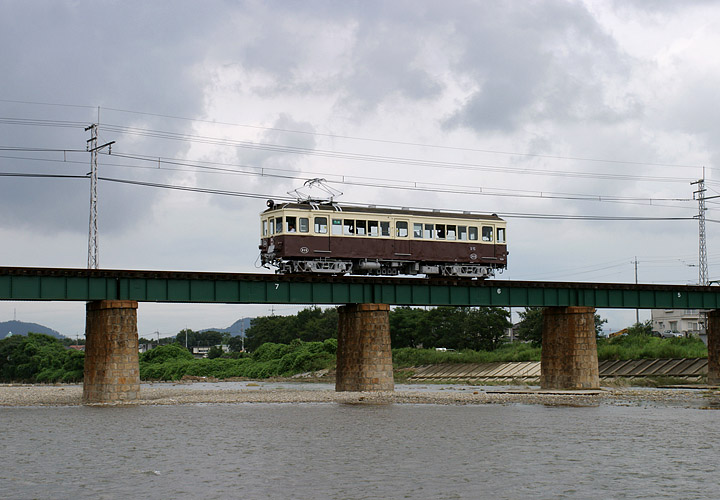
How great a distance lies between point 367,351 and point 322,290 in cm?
477

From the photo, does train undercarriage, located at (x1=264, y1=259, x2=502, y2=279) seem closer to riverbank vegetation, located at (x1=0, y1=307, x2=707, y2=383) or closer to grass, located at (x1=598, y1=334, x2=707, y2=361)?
grass, located at (x1=598, y1=334, x2=707, y2=361)

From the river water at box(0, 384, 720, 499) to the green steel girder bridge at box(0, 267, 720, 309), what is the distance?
7.46 m

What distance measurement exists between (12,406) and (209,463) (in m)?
29.9

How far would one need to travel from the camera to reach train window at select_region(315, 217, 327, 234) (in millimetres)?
55219

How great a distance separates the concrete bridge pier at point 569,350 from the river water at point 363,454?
1513 centimetres

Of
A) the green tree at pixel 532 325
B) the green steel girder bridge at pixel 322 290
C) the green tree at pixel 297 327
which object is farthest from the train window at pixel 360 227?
the green tree at pixel 297 327

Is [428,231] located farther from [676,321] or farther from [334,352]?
[676,321]

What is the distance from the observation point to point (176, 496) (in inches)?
883

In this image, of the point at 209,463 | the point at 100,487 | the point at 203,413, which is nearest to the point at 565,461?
the point at 209,463

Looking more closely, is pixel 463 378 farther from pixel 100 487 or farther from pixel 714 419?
pixel 100 487

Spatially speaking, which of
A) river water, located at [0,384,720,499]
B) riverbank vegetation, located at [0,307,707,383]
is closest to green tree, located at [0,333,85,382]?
riverbank vegetation, located at [0,307,707,383]

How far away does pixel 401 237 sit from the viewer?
5803cm

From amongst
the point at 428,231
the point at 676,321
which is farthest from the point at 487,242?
the point at 676,321

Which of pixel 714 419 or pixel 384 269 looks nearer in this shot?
pixel 714 419
